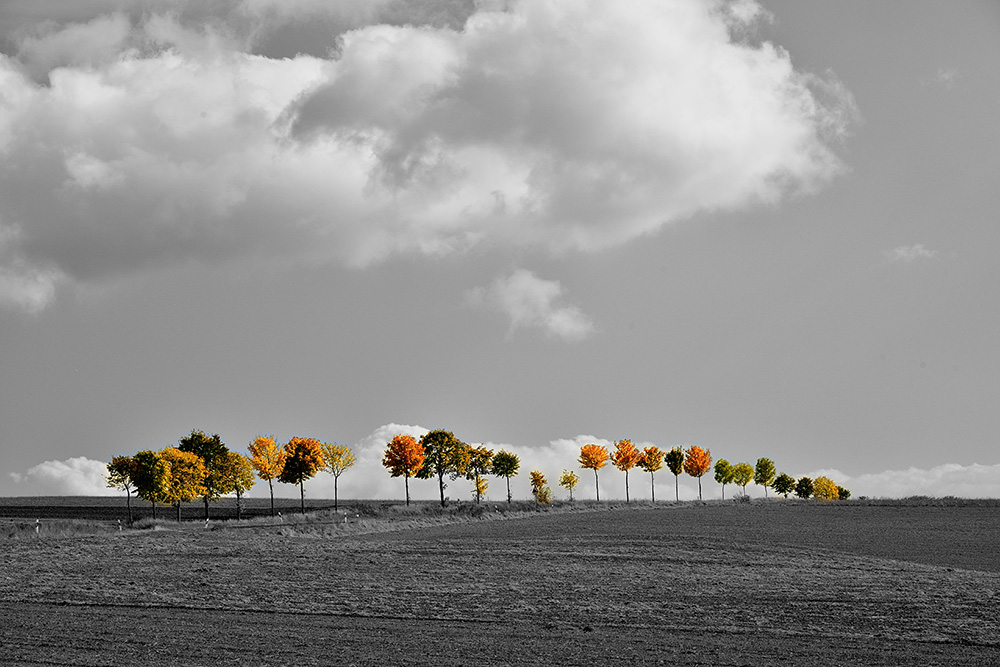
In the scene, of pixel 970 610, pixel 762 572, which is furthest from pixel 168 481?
pixel 970 610

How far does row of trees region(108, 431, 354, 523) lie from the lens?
107 m

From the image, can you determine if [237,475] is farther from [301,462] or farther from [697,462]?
[697,462]

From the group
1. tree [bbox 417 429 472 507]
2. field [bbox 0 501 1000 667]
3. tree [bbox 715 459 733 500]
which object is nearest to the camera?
field [bbox 0 501 1000 667]

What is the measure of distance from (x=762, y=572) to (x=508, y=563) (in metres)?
11.9

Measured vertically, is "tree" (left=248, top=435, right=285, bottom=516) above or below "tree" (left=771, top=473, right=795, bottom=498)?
above

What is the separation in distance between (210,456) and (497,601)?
90.6 metres

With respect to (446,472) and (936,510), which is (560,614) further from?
(446,472)

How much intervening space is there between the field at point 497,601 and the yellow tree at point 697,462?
9633 centimetres

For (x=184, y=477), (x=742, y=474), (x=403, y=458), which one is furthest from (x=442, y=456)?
(x=742, y=474)

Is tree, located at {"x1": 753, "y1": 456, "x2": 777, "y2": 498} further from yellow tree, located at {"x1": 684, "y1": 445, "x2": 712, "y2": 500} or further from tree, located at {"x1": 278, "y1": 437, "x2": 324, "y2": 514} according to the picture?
tree, located at {"x1": 278, "y1": 437, "x2": 324, "y2": 514}

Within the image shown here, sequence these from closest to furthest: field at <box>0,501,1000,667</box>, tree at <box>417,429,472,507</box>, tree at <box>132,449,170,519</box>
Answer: field at <box>0,501,1000,667</box> < tree at <box>132,449,170,519</box> < tree at <box>417,429,472,507</box>

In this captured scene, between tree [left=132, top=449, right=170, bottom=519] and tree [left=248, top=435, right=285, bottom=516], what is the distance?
13073mm

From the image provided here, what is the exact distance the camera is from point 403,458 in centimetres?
12725

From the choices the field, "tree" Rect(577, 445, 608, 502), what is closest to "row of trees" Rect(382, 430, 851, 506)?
"tree" Rect(577, 445, 608, 502)
